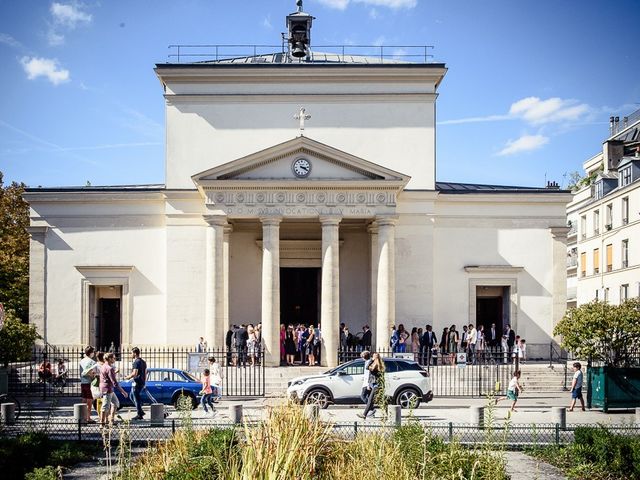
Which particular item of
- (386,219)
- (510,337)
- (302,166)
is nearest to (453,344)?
(510,337)

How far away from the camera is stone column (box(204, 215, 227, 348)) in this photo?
108 feet

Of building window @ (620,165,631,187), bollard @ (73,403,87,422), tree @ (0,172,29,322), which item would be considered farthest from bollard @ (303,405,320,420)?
building window @ (620,165,631,187)

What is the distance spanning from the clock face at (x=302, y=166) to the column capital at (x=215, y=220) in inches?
146

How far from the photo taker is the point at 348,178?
33.1 meters

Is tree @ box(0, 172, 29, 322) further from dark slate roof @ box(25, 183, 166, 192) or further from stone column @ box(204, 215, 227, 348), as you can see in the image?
stone column @ box(204, 215, 227, 348)

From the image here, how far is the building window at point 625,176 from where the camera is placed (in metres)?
47.6

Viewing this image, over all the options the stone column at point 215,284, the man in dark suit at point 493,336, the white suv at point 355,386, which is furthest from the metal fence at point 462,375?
the stone column at point 215,284

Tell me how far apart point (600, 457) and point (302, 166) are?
21111mm

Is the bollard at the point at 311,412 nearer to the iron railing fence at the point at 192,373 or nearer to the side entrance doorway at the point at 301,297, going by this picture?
the iron railing fence at the point at 192,373

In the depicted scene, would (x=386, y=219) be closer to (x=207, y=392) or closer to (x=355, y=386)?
(x=355, y=386)

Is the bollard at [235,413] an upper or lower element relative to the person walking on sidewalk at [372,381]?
lower

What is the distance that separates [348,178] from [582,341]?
12.9m

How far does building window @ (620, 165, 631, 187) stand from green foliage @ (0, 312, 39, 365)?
3712 centimetres

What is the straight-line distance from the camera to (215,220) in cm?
3316
